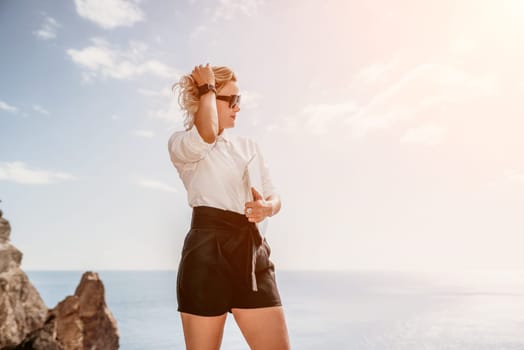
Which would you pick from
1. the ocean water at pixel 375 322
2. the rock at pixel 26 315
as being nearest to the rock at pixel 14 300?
the rock at pixel 26 315

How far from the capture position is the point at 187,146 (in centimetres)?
189

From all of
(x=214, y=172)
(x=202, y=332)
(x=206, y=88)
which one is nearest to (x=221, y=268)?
(x=202, y=332)

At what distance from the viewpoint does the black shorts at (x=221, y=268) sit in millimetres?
1905

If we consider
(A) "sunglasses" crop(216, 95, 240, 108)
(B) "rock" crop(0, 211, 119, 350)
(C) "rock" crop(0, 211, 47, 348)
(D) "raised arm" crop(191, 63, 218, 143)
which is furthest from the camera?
(B) "rock" crop(0, 211, 119, 350)

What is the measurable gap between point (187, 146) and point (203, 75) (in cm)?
34

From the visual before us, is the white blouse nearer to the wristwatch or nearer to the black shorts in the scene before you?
the black shorts

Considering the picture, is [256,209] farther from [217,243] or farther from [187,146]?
[187,146]

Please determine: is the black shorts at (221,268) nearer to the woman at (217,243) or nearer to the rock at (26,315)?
the woman at (217,243)

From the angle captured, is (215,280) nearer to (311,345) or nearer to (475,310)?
(311,345)

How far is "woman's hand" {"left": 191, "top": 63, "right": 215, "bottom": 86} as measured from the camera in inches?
78.5

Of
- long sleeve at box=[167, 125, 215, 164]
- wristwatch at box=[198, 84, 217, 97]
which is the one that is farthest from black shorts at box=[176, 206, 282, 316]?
wristwatch at box=[198, 84, 217, 97]

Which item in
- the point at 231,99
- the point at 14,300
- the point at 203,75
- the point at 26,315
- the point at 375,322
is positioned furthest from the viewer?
the point at 375,322

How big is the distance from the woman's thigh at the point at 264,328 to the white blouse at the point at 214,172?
1.45ft

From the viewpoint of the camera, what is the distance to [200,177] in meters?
2.02
